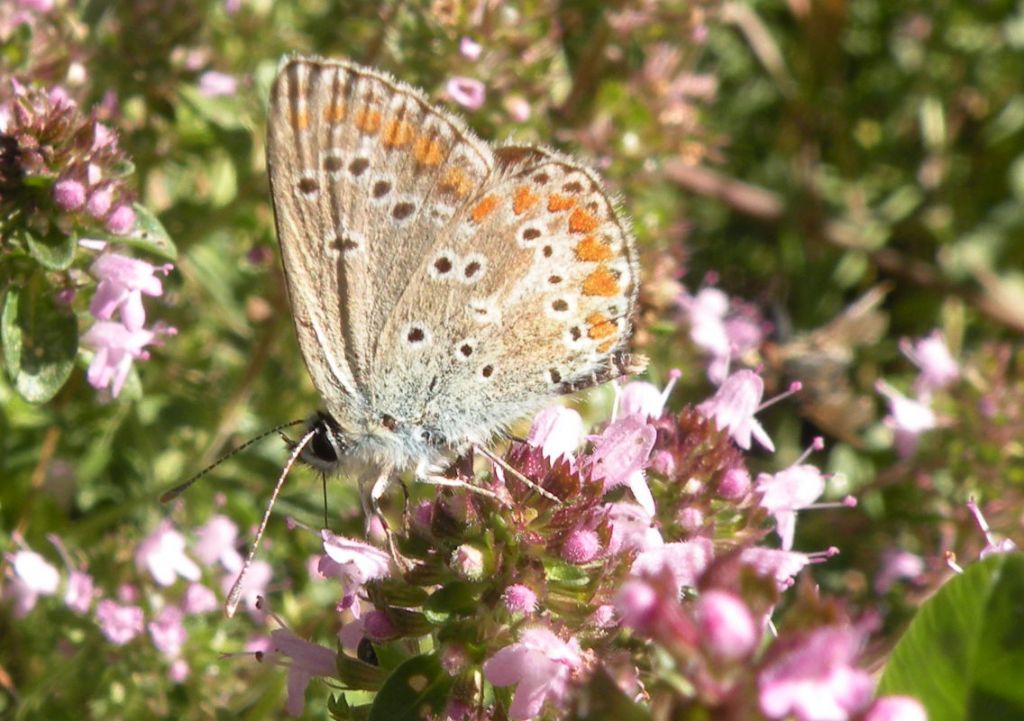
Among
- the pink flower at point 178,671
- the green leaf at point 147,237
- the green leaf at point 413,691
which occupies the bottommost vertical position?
the pink flower at point 178,671

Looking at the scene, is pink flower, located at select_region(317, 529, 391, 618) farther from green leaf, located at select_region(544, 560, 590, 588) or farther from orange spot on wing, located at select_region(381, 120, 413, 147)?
orange spot on wing, located at select_region(381, 120, 413, 147)

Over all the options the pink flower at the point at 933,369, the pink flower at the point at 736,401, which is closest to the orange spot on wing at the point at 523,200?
the pink flower at the point at 736,401

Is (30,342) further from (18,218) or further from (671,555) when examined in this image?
(671,555)

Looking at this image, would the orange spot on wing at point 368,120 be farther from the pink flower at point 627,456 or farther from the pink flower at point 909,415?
the pink flower at point 909,415

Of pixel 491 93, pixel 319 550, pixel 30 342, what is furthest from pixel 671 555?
pixel 491 93

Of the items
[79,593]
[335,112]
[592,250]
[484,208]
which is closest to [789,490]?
[592,250]

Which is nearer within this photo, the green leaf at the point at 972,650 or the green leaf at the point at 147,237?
the green leaf at the point at 972,650

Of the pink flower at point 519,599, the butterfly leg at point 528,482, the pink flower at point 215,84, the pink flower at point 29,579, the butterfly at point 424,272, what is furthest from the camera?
the pink flower at point 215,84

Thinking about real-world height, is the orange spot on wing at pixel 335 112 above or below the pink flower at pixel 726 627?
above
